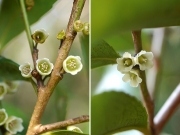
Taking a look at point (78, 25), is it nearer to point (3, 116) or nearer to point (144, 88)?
point (144, 88)

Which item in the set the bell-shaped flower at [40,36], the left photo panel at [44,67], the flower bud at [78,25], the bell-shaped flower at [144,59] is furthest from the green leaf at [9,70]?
the bell-shaped flower at [144,59]

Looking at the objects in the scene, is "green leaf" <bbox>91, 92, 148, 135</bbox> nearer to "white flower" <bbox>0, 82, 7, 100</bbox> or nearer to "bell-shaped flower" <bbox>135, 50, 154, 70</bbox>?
"bell-shaped flower" <bbox>135, 50, 154, 70</bbox>

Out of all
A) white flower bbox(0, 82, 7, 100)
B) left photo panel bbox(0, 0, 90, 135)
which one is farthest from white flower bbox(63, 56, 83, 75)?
white flower bbox(0, 82, 7, 100)

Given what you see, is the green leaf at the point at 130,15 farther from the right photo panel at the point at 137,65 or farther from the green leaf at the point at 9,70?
A: the green leaf at the point at 9,70

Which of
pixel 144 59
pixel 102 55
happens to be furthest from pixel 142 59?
pixel 102 55

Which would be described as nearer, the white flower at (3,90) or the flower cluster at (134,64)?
the flower cluster at (134,64)

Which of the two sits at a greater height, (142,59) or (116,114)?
(142,59)
